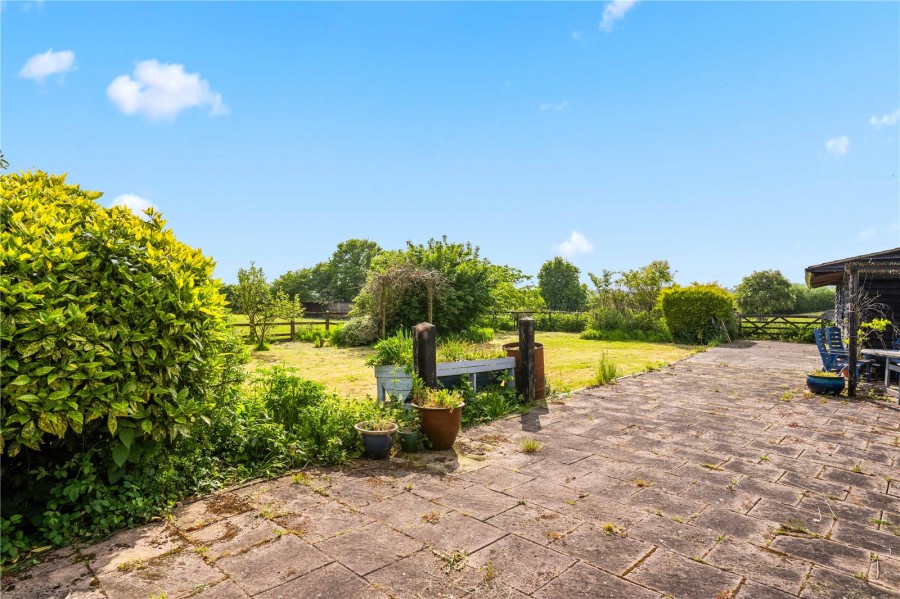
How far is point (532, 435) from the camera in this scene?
17.8 ft

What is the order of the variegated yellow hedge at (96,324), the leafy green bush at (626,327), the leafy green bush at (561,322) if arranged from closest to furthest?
1. the variegated yellow hedge at (96,324)
2. the leafy green bush at (626,327)
3. the leafy green bush at (561,322)

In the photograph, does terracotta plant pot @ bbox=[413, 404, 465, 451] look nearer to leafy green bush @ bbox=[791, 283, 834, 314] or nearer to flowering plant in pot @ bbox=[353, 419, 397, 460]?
flowering plant in pot @ bbox=[353, 419, 397, 460]

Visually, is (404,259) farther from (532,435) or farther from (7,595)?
(7,595)

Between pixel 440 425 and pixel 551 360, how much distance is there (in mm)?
8744

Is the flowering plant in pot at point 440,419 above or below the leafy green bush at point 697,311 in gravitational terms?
below

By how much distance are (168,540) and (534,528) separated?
91.6 inches

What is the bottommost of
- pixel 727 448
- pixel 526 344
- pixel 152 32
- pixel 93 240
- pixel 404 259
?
pixel 727 448

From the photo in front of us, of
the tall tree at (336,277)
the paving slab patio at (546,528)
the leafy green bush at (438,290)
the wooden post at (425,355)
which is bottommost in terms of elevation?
the paving slab patio at (546,528)

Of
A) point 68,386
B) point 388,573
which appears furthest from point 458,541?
point 68,386

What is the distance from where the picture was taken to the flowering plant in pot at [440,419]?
4789 mm

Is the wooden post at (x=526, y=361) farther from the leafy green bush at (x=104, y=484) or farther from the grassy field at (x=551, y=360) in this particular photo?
the leafy green bush at (x=104, y=484)

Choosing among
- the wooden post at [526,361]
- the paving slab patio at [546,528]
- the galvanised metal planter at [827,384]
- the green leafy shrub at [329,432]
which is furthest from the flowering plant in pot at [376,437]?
the galvanised metal planter at [827,384]

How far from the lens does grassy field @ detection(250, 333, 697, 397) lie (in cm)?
922

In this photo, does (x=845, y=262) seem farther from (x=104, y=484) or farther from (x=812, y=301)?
(x=812, y=301)
